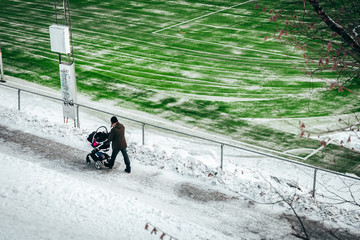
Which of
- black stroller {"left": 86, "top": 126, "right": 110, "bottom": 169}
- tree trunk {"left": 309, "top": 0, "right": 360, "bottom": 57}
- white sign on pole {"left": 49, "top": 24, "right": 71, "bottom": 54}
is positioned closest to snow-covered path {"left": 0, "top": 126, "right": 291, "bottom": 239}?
black stroller {"left": 86, "top": 126, "right": 110, "bottom": 169}

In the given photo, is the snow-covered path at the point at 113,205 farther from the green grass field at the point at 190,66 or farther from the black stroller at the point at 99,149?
the green grass field at the point at 190,66

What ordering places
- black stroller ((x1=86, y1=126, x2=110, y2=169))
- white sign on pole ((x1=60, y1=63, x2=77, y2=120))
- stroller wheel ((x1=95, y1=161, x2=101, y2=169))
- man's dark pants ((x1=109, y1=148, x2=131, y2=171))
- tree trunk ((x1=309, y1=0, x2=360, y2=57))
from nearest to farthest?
tree trunk ((x1=309, y1=0, x2=360, y2=57))
man's dark pants ((x1=109, y1=148, x2=131, y2=171))
black stroller ((x1=86, y1=126, x2=110, y2=169))
stroller wheel ((x1=95, y1=161, x2=101, y2=169))
white sign on pole ((x1=60, y1=63, x2=77, y2=120))

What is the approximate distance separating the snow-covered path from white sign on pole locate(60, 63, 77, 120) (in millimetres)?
2658

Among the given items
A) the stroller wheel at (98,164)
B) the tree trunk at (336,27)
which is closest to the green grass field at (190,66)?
the stroller wheel at (98,164)

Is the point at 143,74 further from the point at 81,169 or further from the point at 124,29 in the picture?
the point at 81,169

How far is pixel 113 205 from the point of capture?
43.9 feet

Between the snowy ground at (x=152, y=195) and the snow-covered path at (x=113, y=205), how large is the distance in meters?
0.03

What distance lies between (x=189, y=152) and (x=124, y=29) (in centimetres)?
1890

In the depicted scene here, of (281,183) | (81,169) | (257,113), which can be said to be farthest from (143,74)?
(281,183)

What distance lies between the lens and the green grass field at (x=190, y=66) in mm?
21250

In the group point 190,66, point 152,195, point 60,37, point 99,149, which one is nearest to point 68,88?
point 60,37

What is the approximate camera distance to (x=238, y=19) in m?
36.4

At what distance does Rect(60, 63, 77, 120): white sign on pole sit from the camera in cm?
1752

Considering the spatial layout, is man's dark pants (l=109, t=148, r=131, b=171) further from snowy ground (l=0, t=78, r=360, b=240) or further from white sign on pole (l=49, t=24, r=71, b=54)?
white sign on pole (l=49, t=24, r=71, b=54)
